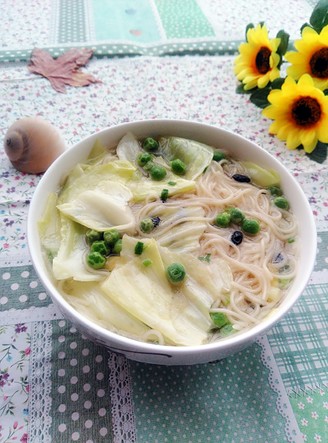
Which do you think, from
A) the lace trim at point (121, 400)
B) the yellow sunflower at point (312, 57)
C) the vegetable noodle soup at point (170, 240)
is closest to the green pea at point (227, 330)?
the vegetable noodle soup at point (170, 240)

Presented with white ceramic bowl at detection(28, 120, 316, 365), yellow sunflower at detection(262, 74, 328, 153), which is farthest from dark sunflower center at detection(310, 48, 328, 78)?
white ceramic bowl at detection(28, 120, 316, 365)

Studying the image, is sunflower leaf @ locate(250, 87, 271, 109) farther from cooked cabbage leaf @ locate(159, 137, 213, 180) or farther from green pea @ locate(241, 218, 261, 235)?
green pea @ locate(241, 218, 261, 235)

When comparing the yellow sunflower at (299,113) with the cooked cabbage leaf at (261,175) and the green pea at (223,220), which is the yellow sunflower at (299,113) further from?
the green pea at (223,220)

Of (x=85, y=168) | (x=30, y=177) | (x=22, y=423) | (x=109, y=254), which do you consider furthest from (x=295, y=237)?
(x=30, y=177)

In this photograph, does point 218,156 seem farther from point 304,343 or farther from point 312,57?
point 312,57

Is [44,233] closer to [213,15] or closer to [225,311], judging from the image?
[225,311]

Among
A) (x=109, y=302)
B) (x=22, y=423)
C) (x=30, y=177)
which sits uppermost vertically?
(x=109, y=302)
